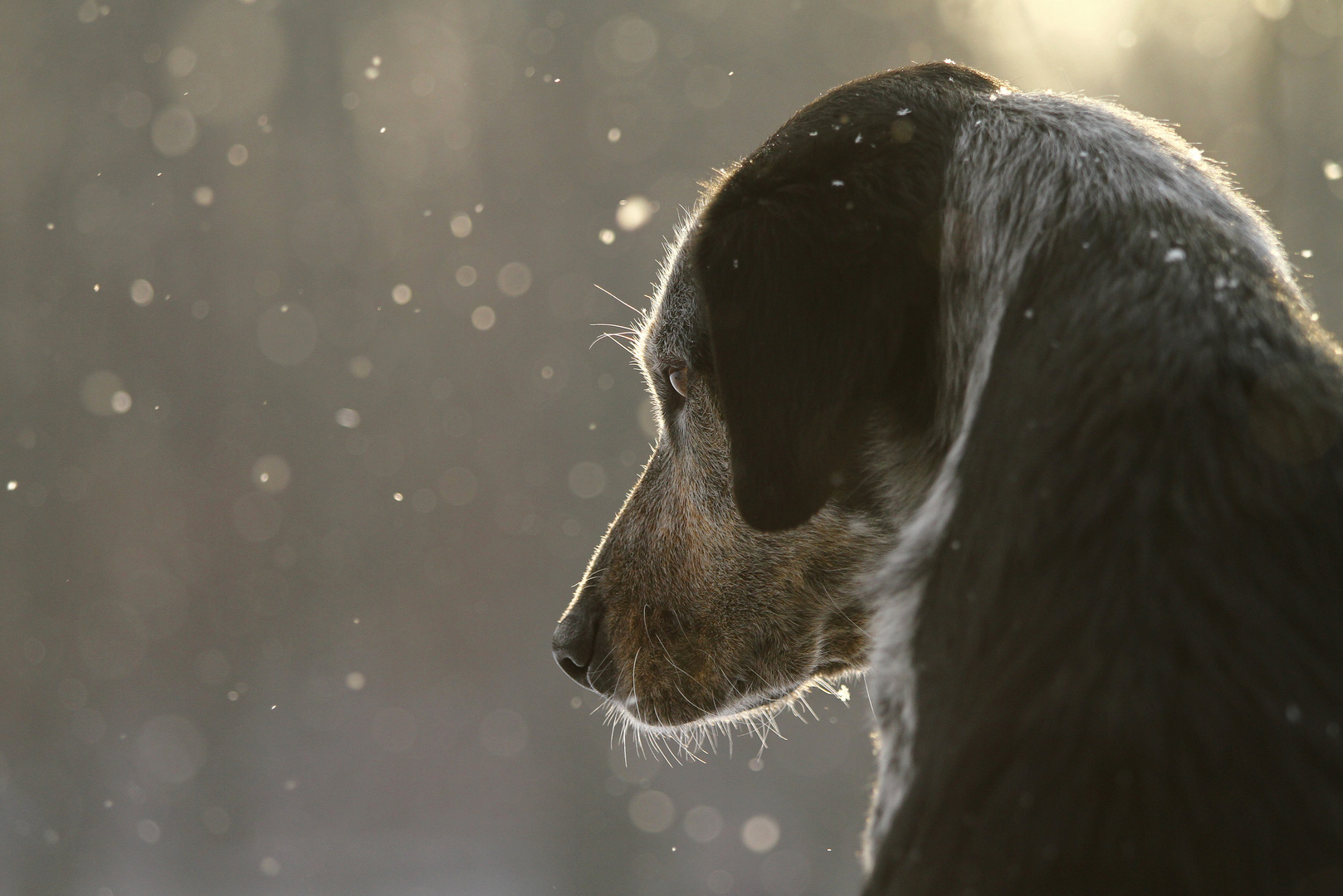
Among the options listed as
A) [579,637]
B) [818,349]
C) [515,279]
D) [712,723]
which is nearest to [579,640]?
[579,637]

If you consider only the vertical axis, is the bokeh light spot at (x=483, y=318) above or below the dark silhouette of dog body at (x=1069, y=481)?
above

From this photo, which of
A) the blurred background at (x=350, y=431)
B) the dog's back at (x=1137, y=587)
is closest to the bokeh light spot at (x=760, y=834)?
the blurred background at (x=350, y=431)

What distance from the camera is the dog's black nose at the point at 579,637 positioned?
1618 millimetres

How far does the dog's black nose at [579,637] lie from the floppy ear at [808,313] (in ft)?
1.97

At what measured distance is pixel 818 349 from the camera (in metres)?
1.02

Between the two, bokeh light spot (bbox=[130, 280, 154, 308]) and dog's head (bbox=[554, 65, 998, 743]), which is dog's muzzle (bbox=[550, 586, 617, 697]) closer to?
dog's head (bbox=[554, 65, 998, 743])

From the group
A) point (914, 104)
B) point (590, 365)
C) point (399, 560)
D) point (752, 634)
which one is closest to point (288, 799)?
point (399, 560)

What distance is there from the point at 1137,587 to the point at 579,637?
1.08 m

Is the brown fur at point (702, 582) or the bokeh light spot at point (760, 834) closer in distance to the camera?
the brown fur at point (702, 582)

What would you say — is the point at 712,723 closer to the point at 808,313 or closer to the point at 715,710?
the point at 715,710

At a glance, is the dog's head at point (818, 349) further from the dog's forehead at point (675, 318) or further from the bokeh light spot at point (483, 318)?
the bokeh light spot at point (483, 318)

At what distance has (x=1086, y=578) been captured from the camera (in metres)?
0.69

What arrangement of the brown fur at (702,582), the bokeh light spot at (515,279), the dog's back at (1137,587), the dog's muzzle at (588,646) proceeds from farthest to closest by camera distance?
the bokeh light spot at (515,279), the dog's muzzle at (588,646), the brown fur at (702,582), the dog's back at (1137,587)

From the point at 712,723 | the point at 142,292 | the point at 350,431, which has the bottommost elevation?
the point at 350,431
